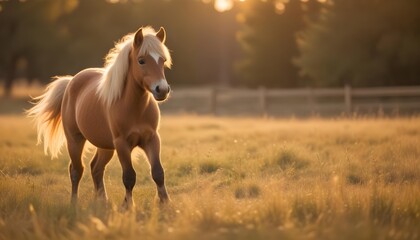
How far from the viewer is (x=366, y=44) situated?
31.9 metres

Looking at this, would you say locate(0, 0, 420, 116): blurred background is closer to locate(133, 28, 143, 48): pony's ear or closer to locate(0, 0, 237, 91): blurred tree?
locate(0, 0, 237, 91): blurred tree

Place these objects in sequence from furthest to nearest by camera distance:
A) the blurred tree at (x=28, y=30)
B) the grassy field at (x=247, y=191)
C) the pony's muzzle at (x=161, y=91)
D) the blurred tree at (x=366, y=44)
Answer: the blurred tree at (x=28, y=30) < the blurred tree at (x=366, y=44) < the pony's muzzle at (x=161, y=91) < the grassy field at (x=247, y=191)

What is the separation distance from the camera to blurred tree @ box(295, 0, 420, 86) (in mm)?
30438

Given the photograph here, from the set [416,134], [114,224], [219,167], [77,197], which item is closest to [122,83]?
[77,197]

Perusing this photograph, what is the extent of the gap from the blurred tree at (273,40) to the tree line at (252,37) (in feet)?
0.21

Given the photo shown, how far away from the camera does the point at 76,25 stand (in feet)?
159

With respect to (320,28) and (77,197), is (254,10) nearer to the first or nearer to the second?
(320,28)

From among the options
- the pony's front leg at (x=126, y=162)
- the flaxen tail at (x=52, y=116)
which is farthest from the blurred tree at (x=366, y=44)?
the pony's front leg at (x=126, y=162)

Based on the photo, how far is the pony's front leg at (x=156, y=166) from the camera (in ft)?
23.9

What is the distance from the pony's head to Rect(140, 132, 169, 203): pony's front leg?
659mm

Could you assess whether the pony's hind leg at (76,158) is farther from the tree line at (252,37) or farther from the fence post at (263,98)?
the tree line at (252,37)

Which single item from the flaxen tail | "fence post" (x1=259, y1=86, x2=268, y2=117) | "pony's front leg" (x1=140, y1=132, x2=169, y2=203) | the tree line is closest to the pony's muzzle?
"pony's front leg" (x1=140, y1=132, x2=169, y2=203)

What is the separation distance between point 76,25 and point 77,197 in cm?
4199

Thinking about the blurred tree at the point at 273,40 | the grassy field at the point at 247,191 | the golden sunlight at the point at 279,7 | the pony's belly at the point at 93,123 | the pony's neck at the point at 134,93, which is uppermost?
the golden sunlight at the point at 279,7
